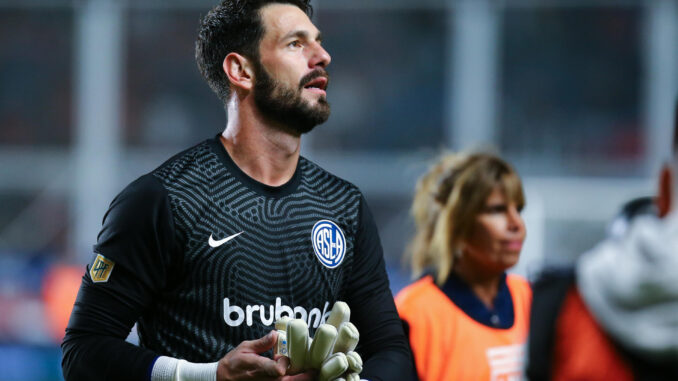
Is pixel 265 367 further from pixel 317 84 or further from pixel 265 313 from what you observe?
pixel 317 84

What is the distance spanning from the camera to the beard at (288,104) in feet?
7.31

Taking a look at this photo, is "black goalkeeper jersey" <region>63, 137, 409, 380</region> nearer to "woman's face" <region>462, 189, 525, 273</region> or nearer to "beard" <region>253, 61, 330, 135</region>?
"beard" <region>253, 61, 330, 135</region>

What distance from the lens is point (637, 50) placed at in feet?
39.5

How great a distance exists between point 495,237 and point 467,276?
17 cm

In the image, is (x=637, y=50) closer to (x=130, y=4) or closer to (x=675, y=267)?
(x=130, y=4)

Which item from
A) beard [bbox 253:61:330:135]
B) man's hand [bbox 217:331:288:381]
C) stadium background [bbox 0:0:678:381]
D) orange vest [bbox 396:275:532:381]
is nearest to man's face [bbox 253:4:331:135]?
beard [bbox 253:61:330:135]

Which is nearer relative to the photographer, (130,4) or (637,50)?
(637,50)

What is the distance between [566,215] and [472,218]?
626cm

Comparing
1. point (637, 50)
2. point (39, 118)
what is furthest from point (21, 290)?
point (637, 50)

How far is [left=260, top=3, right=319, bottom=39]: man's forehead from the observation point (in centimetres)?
228

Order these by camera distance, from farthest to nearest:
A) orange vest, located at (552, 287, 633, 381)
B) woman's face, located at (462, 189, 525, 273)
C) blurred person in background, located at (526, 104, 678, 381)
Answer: woman's face, located at (462, 189, 525, 273)
orange vest, located at (552, 287, 633, 381)
blurred person in background, located at (526, 104, 678, 381)

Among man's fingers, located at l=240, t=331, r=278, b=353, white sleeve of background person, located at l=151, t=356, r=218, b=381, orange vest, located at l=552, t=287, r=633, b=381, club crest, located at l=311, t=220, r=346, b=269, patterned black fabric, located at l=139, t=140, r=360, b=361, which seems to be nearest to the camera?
orange vest, located at l=552, t=287, r=633, b=381

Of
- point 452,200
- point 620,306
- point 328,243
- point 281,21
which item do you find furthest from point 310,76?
point 452,200

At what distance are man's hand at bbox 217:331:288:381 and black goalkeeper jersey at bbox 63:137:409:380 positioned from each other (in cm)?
16
